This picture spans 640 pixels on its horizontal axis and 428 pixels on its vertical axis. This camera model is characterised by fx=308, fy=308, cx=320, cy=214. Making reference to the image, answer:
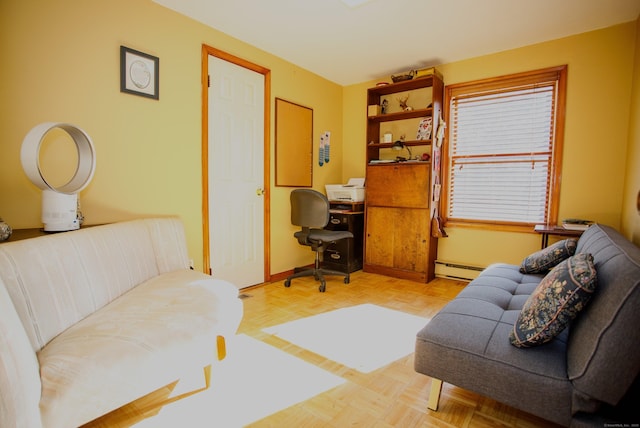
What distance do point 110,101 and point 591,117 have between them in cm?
417

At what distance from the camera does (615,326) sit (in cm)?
97

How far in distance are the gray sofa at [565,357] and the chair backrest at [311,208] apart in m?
1.82

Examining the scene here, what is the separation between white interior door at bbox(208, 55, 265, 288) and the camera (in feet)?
9.83

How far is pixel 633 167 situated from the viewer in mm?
2529

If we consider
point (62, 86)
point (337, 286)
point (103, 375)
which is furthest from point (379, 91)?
point (103, 375)

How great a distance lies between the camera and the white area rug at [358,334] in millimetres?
1948

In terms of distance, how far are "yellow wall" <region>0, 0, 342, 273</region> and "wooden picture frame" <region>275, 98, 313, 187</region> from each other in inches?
27.0

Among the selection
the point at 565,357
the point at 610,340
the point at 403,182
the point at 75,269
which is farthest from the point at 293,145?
the point at 610,340

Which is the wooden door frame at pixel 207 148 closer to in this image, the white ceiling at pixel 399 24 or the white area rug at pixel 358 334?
the white ceiling at pixel 399 24

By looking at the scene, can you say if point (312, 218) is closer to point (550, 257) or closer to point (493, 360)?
point (550, 257)

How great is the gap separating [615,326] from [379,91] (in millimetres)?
3676

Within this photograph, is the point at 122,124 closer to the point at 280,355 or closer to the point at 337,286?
the point at 280,355

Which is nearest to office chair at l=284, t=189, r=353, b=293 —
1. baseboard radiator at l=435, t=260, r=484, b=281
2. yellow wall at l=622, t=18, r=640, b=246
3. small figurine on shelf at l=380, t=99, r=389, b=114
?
baseboard radiator at l=435, t=260, r=484, b=281

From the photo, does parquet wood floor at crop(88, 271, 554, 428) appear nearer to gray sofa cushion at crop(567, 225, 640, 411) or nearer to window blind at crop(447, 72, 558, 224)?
gray sofa cushion at crop(567, 225, 640, 411)
